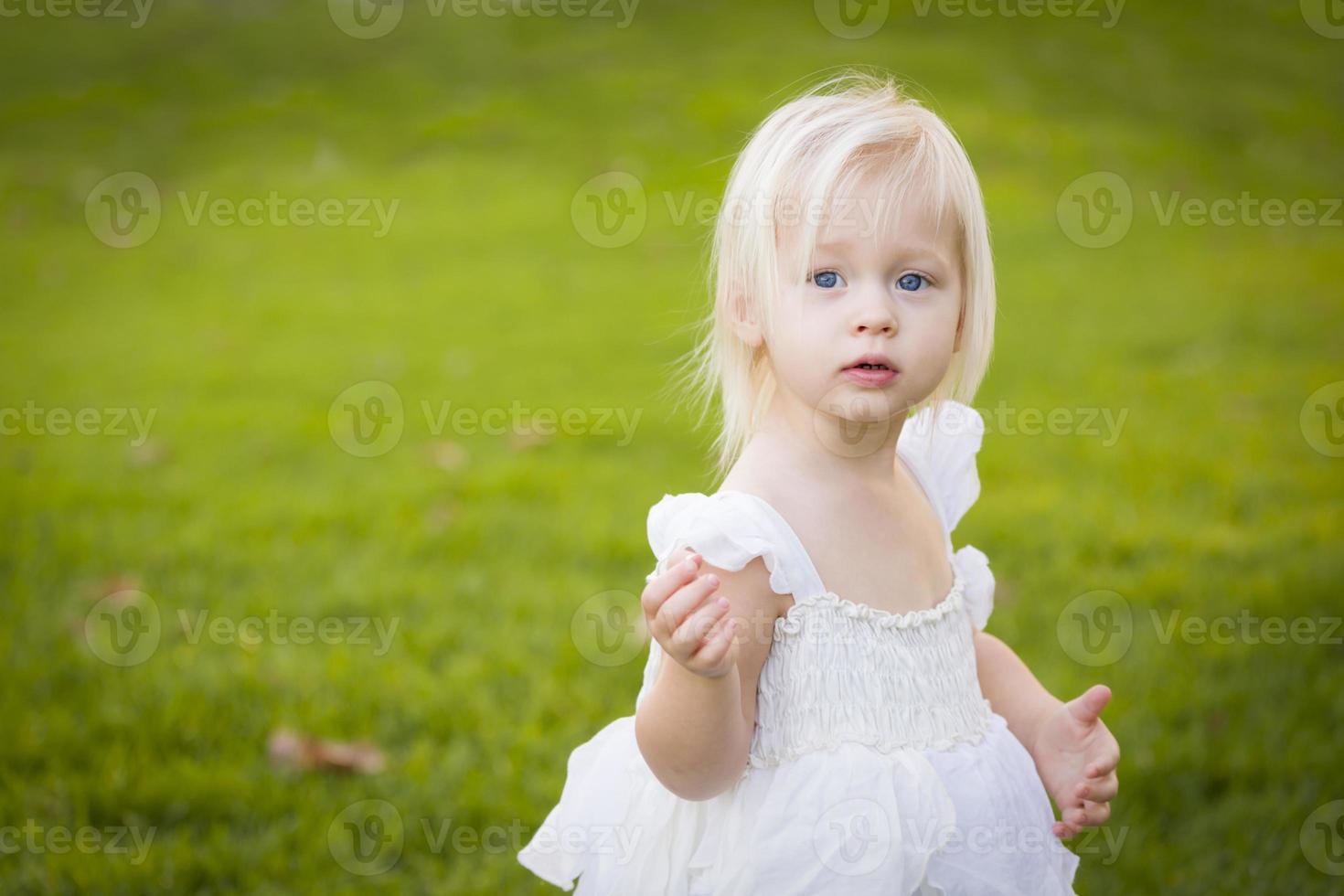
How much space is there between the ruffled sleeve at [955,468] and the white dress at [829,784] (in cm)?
18

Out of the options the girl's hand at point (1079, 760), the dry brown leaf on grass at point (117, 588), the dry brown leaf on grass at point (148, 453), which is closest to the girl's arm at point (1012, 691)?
the girl's hand at point (1079, 760)

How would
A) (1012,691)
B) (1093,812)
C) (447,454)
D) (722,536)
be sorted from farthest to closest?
(447,454), (1012,691), (1093,812), (722,536)

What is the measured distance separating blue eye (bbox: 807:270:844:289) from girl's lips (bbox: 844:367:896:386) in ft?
0.40

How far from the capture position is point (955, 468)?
88.4 inches

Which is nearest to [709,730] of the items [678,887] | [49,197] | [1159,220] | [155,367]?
[678,887]

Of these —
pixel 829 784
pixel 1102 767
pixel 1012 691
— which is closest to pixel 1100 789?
pixel 1102 767

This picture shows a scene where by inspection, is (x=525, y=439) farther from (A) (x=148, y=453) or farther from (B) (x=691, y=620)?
(B) (x=691, y=620)

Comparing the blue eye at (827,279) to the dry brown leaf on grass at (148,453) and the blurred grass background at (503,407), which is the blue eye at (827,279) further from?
the dry brown leaf on grass at (148,453)

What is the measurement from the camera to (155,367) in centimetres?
662

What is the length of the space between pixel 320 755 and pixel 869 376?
78.7 inches

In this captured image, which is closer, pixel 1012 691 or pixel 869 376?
pixel 869 376

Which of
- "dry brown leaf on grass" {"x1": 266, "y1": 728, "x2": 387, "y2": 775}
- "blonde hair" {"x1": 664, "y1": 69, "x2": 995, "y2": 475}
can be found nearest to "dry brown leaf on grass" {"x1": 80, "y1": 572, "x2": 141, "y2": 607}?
"dry brown leaf on grass" {"x1": 266, "y1": 728, "x2": 387, "y2": 775}

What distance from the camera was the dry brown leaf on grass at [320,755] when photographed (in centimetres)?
315

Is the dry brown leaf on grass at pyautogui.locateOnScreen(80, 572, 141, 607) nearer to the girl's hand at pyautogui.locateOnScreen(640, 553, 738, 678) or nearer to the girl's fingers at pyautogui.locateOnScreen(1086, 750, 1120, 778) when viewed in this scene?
the girl's hand at pyautogui.locateOnScreen(640, 553, 738, 678)
